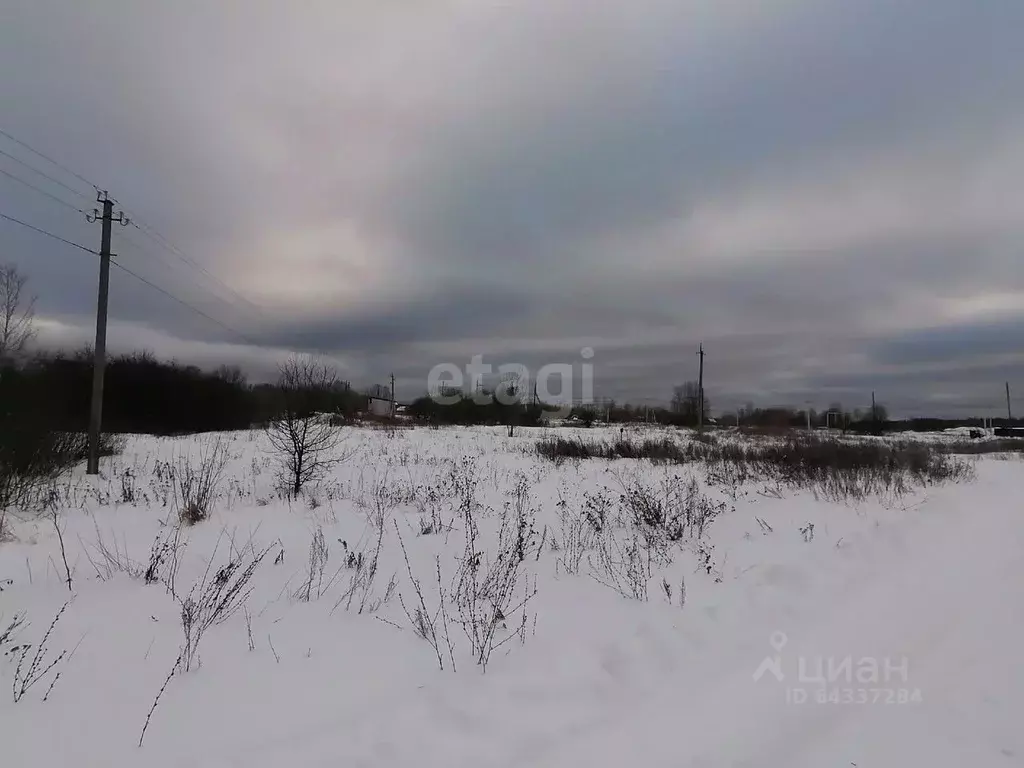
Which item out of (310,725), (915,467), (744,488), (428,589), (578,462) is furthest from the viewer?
(578,462)

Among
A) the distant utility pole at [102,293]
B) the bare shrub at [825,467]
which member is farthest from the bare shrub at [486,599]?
the distant utility pole at [102,293]

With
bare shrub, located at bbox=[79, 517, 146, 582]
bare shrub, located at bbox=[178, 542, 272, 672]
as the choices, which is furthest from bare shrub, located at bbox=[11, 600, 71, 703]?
bare shrub, located at bbox=[79, 517, 146, 582]

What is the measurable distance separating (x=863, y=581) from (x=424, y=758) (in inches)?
181

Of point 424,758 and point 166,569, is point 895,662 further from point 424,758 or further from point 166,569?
point 166,569

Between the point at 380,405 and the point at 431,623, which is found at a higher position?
the point at 380,405

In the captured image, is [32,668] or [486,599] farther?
[486,599]

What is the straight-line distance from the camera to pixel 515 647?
3561 millimetres

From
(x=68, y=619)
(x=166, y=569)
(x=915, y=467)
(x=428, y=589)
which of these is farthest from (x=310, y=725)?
(x=915, y=467)

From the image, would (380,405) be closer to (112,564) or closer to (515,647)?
(112,564)

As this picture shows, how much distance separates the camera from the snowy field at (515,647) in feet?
8.26

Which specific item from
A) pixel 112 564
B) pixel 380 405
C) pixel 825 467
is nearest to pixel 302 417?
pixel 112 564

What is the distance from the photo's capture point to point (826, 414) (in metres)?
63.7

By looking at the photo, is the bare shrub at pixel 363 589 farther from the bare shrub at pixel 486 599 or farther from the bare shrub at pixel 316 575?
the bare shrub at pixel 486 599

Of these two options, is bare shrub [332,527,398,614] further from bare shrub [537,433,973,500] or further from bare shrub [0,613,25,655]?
bare shrub [537,433,973,500]
